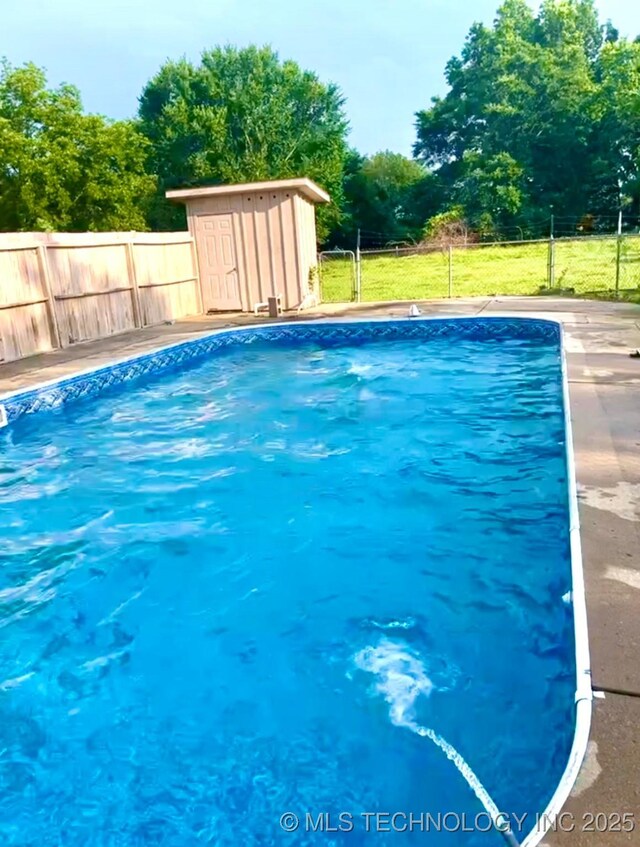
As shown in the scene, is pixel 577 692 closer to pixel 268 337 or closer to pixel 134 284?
pixel 268 337

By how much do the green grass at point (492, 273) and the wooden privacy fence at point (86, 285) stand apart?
150 inches

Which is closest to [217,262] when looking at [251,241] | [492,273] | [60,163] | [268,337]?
[251,241]

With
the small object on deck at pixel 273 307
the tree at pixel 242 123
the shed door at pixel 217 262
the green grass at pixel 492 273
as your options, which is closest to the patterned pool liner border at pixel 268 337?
the small object on deck at pixel 273 307

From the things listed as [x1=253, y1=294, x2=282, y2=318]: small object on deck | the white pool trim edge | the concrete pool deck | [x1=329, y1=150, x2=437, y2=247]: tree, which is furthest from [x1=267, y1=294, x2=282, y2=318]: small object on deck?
[x1=329, y1=150, x2=437, y2=247]: tree

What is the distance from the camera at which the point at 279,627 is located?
128 inches

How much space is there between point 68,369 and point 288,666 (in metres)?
5.79

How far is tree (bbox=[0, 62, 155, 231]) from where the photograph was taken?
23109 millimetres

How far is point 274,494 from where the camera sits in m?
4.87

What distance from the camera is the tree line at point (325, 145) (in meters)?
24.2

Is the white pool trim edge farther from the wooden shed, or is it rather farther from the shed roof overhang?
the shed roof overhang

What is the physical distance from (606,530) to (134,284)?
957cm

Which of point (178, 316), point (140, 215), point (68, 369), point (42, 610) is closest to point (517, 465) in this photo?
point (42, 610)

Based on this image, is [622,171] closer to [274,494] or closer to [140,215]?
[140,215]

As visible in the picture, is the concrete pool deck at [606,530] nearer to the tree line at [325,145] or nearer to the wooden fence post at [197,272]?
the wooden fence post at [197,272]
